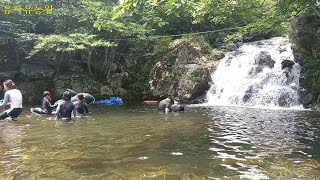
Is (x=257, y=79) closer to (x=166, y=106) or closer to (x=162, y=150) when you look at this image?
(x=166, y=106)

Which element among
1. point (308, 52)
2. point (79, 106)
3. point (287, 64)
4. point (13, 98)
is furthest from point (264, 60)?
point (13, 98)

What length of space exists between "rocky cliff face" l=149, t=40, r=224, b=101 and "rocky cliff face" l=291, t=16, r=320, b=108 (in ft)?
23.6

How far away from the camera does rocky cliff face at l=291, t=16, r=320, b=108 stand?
19.6m

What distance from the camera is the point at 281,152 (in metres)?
8.18

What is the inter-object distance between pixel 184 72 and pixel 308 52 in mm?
9151

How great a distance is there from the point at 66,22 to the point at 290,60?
1804 cm

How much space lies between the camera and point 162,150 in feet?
27.9

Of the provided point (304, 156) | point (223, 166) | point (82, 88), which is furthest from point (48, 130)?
point (82, 88)

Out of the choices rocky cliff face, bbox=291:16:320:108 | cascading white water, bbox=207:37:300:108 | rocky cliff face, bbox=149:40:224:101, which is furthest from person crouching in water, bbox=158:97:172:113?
rocky cliff face, bbox=291:16:320:108

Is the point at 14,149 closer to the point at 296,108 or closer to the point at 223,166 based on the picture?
the point at 223,166

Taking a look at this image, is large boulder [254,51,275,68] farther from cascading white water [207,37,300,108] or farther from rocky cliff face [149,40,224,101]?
rocky cliff face [149,40,224,101]

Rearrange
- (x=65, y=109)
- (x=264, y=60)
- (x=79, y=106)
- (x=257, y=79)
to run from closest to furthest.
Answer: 1. (x=65, y=109)
2. (x=79, y=106)
3. (x=257, y=79)
4. (x=264, y=60)

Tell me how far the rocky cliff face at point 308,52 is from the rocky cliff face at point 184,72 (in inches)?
284

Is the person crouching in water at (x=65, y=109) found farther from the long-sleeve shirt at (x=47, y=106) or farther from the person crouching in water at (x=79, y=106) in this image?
the long-sleeve shirt at (x=47, y=106)
